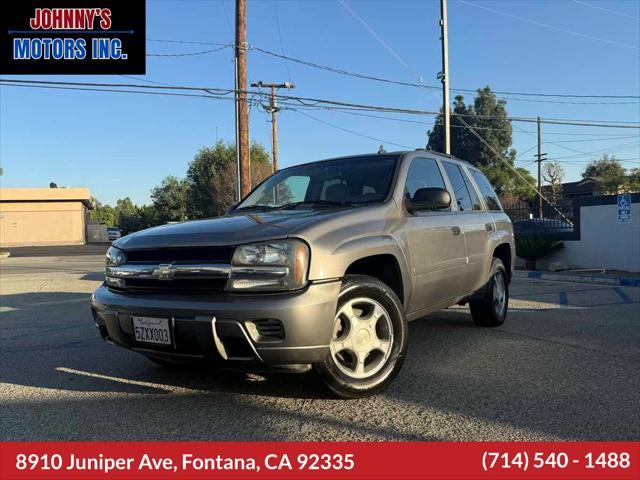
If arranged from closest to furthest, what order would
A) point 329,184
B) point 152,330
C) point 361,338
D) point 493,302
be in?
point 152,330
point 361,338
point 329,184
point 493,302

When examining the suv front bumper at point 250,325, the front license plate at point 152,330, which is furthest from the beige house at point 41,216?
the suv front bumper at point 250,325

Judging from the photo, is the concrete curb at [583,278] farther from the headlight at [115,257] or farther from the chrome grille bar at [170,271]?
the headlight at [115,257]

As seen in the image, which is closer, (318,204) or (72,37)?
(318,204)

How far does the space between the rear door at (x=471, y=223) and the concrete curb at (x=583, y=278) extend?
740 centimetres

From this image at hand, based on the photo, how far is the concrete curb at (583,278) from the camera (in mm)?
11508

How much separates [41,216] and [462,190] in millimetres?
47618

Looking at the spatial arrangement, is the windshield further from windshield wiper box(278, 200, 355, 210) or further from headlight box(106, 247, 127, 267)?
headlight box(106, 247, 127, 267)

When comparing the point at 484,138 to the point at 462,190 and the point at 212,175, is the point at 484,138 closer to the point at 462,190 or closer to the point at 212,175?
the point at 212,175

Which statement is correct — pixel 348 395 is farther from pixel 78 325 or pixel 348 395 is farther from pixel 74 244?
pixel 74 244

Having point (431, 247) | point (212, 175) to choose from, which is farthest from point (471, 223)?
point (212, 175)

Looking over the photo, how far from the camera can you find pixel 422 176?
4.86m

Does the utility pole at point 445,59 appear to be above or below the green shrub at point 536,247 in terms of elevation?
above

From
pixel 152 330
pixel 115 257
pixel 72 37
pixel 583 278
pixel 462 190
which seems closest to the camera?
pixel 152 330

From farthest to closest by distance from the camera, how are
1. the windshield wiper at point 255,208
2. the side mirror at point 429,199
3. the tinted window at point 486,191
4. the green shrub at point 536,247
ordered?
1. the green shrub at point 536,247
2. the tinted window at point 486,191
3. the windshield wiper at point 255,208
4. the side mirror at point 429,199
